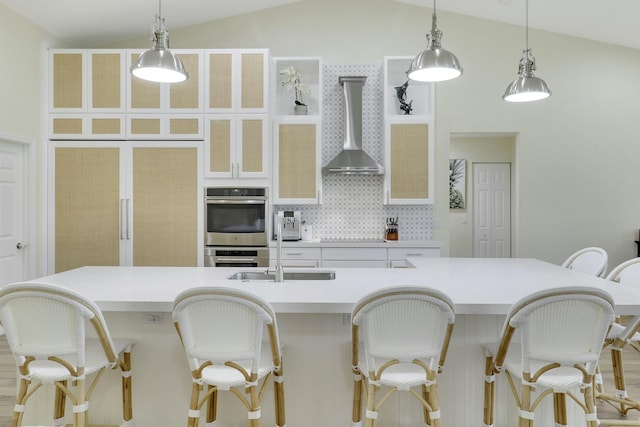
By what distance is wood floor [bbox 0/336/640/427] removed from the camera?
268 centimetres

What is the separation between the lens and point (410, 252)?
4531mm

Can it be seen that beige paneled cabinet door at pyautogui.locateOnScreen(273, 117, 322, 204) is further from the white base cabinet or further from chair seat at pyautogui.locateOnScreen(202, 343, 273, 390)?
chair seat at pyautogui.locateOnScreen(202, 343, 273, 390)

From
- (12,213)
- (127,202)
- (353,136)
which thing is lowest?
(12,213)

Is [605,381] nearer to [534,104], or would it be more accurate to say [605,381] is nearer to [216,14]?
[534,104]

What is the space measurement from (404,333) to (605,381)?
2309 millimetres

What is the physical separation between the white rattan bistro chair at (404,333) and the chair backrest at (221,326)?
0.39 metres

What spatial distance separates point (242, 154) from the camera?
446cm

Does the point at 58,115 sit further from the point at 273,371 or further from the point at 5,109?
the point at 273,371

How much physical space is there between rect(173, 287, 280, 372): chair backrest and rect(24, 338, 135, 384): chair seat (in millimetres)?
464

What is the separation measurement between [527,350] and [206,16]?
A: 4591mm

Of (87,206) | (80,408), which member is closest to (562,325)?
(80,408)

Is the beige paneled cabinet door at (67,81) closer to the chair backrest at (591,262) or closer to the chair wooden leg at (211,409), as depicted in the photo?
the chair wooden leg at (211,409)

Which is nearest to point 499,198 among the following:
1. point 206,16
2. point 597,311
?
point 206,16

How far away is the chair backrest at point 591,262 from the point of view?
295cm
